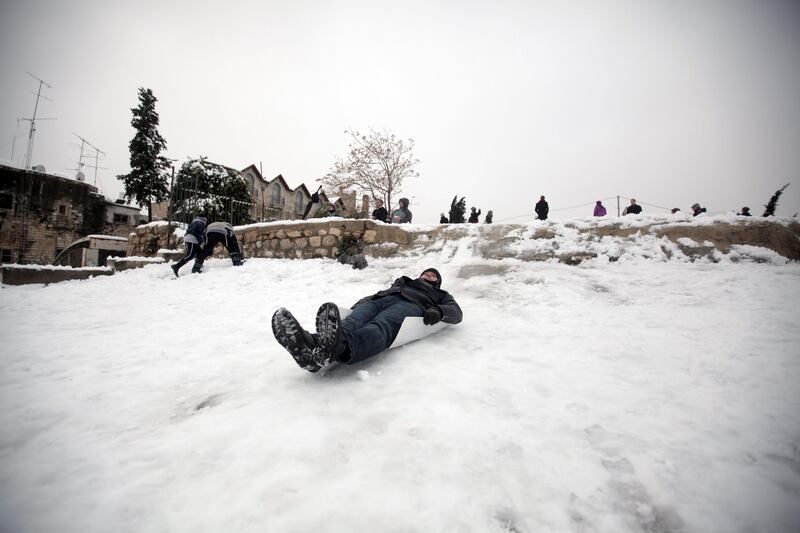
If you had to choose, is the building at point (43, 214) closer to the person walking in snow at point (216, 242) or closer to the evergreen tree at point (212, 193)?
the evergreen tree at point (212, 193)

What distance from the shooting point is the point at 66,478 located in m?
1.13

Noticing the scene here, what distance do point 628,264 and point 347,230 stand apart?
5.22 meters

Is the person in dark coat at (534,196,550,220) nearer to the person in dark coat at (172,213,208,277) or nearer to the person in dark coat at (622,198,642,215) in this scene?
the person in dark coat at (622,198,642,215)

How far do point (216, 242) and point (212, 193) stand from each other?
6760 mm

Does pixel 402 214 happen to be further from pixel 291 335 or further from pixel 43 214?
pixel 43 214

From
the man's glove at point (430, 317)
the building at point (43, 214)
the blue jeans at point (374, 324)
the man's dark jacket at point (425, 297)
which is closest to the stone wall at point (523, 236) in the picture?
the man's dark jacket at point (425, 297)

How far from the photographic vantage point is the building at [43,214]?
19634 mm

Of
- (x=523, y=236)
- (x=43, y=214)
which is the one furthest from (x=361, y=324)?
(x=43, y=214)

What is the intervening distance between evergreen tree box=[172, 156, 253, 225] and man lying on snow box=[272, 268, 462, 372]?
28.3 feet

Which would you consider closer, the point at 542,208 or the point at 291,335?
the point at 291,335

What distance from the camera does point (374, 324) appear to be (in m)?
2.25

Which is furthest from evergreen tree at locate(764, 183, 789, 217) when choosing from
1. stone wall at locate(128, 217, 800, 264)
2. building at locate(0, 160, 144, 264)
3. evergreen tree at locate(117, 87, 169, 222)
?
building at locate(0, 160, 144, 264)

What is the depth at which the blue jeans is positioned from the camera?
1.99m

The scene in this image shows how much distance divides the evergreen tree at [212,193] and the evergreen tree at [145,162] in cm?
1301
